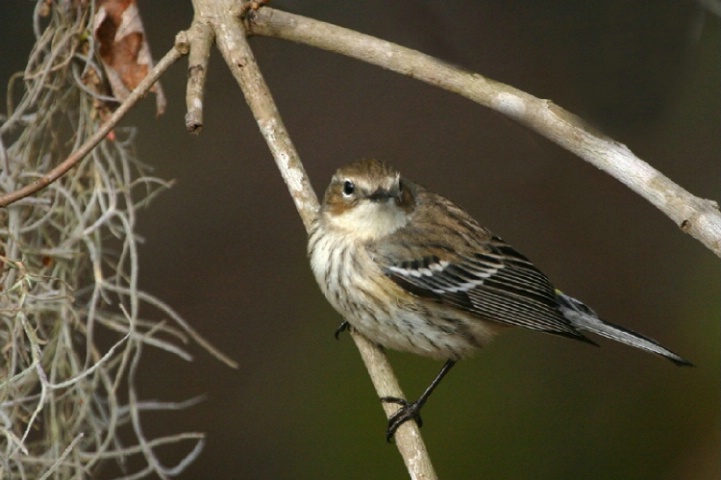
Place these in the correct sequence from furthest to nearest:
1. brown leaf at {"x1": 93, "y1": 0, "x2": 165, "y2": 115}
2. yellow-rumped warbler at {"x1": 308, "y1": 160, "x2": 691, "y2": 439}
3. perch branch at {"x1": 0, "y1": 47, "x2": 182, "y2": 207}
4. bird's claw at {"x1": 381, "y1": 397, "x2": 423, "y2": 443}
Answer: yellow-rumped warbler at {"x1": 308, "y1": 160, "x2": 691, "y2": 439} → brown leaf at {"x1": 93, "y1": 0, "x2": 165, "y2": 115} → bird's claw at {"x1": 381, "y1": 397, "x2": 423, "y2": 443} → perch branch at {"x1": 0, "y1": 47, "x2": 182, "y2": 207}

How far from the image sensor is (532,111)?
3.18 m

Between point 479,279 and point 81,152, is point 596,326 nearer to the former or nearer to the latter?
point 479,279

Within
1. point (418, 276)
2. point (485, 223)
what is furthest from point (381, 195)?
point (485, 223)

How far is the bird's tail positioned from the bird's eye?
107cm

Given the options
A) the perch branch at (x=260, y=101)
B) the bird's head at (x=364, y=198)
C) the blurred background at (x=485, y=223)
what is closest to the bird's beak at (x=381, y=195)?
the bird's head at (x=364, y=198)

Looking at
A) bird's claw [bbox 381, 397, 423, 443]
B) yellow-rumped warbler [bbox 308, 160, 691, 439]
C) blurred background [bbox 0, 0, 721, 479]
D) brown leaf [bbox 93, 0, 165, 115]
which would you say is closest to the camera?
bird's claw [bbox 381, 397, 423, 443]

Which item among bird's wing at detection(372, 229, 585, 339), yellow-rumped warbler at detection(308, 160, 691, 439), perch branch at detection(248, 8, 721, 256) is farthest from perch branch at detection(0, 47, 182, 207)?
bird's wing at detection(372, 229, 585, 339)

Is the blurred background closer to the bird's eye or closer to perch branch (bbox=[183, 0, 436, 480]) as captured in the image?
the bird's eye

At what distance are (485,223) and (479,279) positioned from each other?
2283 mm

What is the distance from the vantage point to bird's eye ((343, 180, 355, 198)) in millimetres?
3792

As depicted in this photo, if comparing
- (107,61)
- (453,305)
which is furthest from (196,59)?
(453,305)

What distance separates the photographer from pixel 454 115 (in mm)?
6469

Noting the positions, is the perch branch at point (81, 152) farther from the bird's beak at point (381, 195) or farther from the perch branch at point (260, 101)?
the bird's beak at point (381, 195)

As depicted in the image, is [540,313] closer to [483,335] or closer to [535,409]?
[483,335]
